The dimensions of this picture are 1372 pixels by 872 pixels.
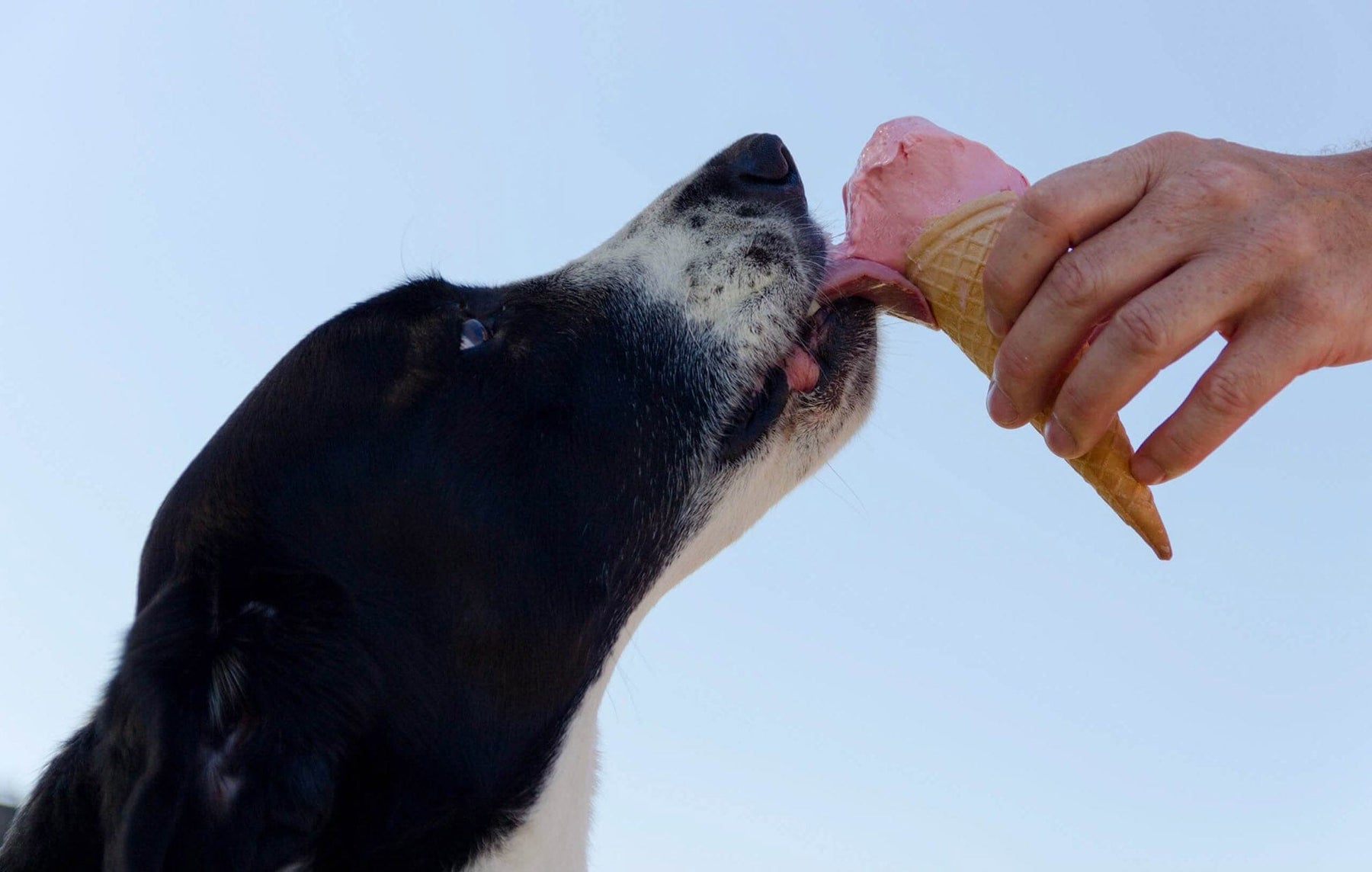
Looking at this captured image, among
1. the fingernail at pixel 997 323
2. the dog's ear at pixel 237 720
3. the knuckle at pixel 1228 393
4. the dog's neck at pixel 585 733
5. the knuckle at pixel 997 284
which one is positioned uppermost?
the knuckle at pixel 997 284

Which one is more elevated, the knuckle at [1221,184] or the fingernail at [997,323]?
the knuckle at [1221,184]

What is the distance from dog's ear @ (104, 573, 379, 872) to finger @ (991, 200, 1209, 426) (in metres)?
1.62

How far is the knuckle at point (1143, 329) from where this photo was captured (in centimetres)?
219

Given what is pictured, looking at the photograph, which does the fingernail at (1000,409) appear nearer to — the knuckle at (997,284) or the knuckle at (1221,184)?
the knuckle at (997,284)

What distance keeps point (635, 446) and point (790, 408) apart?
0.40 m

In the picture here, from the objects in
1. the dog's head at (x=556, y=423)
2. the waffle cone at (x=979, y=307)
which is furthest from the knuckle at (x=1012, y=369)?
the dog's head at (x=556, y=423)

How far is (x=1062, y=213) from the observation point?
2.28m

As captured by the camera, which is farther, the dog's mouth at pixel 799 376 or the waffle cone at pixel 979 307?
the dog's mouth at pixel 799 376

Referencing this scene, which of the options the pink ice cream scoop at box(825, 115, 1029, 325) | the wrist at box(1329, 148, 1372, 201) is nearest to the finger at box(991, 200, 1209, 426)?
the wrist at box(1329, 148, 1372, 201)

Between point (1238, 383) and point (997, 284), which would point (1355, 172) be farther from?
point (997, 284)

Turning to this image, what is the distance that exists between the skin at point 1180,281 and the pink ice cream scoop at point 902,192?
0.72 metres

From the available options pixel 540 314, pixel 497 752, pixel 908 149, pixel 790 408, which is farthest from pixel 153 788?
pixel 908 149

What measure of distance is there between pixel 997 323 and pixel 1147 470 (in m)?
0.41

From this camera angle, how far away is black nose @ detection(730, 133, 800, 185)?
3424 millimetres
